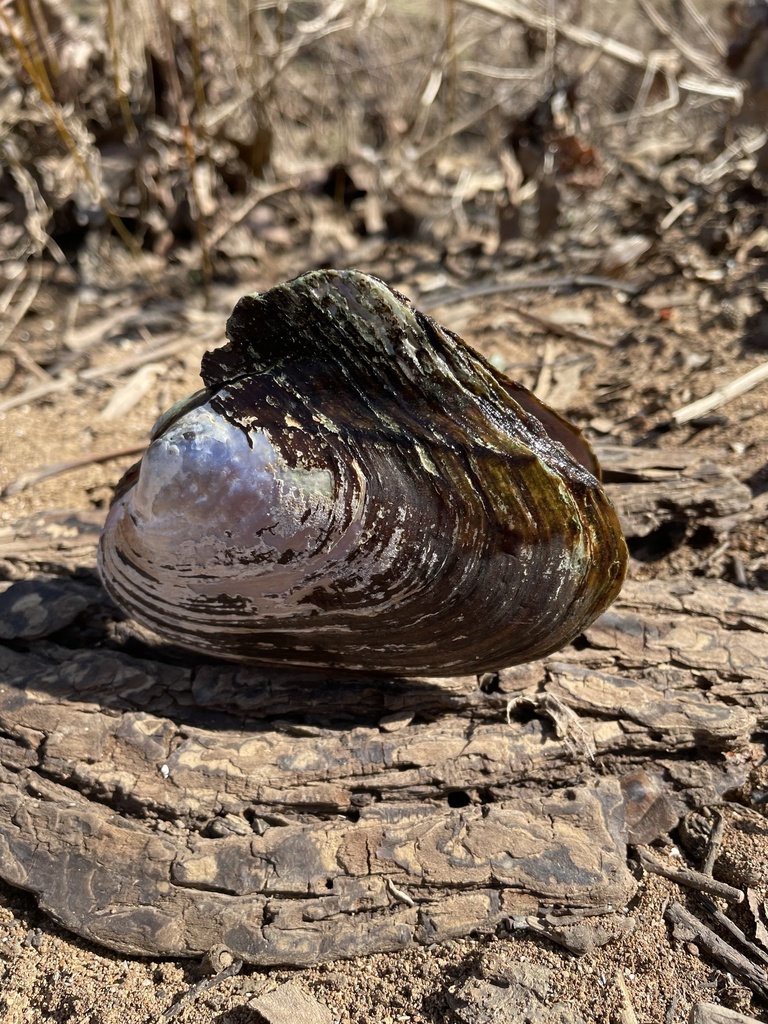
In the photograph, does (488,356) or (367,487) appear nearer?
(367,487)

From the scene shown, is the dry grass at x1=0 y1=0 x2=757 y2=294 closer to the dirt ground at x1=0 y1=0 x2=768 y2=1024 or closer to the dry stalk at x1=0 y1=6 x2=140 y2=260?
the dry stalk at x1=0 y1=6 x2=140 y2=260

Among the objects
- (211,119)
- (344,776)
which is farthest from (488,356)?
(344,776)

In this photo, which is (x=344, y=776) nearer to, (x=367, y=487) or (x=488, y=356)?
(x=367, y=487)

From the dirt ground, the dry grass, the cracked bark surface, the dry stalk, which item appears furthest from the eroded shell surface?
the dry grass

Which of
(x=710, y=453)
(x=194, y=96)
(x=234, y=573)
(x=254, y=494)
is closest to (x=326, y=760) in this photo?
(x=234, y=573)

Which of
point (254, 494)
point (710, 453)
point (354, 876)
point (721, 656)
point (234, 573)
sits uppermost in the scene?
point (710, 453)

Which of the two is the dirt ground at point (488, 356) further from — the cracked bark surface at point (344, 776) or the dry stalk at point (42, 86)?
the dry stalk at point (42, 86)

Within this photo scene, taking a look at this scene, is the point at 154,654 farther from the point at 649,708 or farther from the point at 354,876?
the point at 649,708
